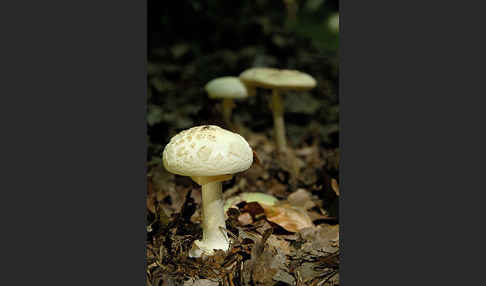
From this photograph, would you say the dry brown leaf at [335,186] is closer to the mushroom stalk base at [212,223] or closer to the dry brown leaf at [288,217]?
the dry brown leaf at [288,217]

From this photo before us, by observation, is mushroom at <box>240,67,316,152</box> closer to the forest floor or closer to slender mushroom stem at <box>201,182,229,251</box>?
the forest floor

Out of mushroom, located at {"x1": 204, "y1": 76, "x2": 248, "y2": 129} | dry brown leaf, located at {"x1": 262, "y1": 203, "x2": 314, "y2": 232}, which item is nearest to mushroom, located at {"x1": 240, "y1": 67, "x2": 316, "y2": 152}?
mushroom, located at {"x1": 204, "y1": 76, "x2": 248, "y2": 129}

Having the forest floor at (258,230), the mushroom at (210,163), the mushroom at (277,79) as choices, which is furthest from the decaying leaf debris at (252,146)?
the mushroom at (277,79)

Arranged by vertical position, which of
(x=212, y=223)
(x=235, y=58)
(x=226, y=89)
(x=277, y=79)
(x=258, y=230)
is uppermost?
(x=235, y=58)

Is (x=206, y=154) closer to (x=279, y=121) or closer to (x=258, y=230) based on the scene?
(x=258, y=230)

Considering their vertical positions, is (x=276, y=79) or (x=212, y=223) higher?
(x=276, y=79)

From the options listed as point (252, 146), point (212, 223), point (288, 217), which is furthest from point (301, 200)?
point (252, 146)

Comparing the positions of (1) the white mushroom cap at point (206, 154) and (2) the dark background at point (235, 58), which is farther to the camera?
(2) the dark background at point (235, 58)
